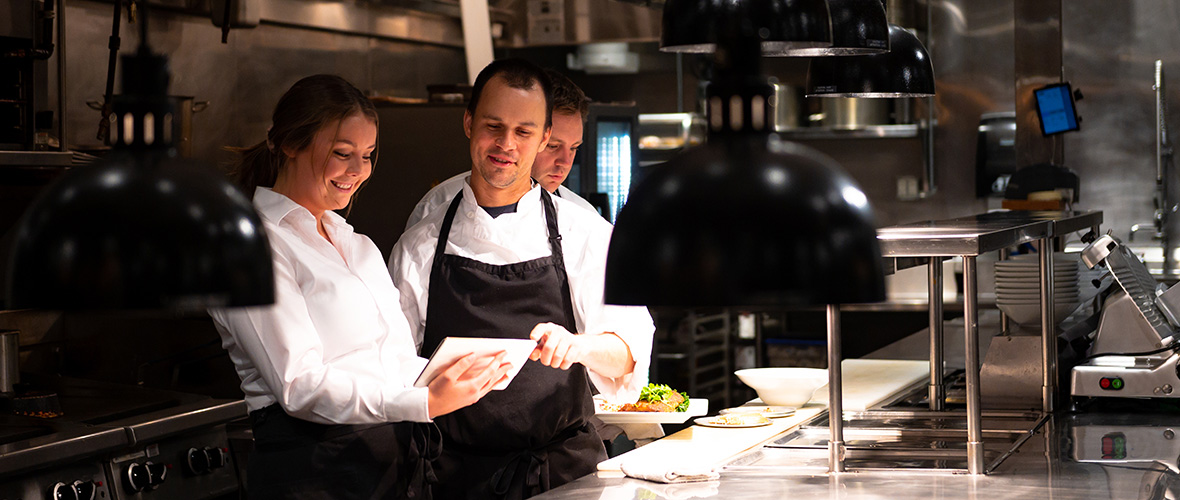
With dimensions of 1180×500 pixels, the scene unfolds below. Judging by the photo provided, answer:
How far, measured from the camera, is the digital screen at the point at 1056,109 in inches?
192

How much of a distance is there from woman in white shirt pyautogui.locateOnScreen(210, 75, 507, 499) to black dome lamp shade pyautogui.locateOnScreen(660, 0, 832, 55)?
3.11 ft

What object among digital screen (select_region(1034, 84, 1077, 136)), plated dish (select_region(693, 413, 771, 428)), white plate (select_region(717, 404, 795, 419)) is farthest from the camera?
digital screen (select_region(1034, 84, 1077, 136))

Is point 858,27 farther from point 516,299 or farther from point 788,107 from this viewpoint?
point 788,107

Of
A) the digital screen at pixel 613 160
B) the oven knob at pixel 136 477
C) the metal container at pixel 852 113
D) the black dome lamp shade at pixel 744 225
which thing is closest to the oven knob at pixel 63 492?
the oven knob at pixel 136 477

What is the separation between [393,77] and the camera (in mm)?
6230

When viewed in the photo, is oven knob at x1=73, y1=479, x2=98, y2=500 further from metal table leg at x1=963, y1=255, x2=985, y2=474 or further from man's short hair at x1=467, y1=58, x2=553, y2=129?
metal table leg at x1=963, y1=255, x2=985, y2=474

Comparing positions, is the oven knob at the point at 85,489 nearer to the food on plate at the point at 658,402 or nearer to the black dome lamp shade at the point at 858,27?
the food on plate at the point at 658,402

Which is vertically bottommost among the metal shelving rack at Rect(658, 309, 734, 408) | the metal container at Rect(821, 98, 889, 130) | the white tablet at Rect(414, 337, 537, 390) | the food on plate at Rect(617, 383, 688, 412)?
the metal shelving rack at Rect(658, 309, 734, 408)

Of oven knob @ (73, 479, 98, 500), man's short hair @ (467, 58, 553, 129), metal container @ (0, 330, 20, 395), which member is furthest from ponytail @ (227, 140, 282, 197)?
metal container @ (0, 330, 20, 395)

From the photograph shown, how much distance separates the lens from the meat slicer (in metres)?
2.95

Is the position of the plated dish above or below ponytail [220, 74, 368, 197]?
below

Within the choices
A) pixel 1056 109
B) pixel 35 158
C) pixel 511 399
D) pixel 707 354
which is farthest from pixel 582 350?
pixel 707 354

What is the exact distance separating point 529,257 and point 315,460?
2.12 ft

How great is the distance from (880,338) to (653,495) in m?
5.34
